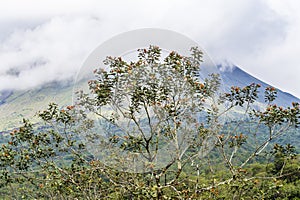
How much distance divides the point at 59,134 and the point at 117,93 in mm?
3316

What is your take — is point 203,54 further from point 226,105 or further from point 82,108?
point 82,108

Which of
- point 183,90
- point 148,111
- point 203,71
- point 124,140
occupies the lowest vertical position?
point 124,140

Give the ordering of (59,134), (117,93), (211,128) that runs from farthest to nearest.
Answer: (59,134) < (211,128) < (117,93)

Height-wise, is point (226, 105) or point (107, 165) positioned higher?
point (226, 105)

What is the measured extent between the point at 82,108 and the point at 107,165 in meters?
1.26

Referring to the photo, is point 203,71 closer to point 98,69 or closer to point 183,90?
point 183,90

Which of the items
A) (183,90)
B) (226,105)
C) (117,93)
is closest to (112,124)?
(117,93)

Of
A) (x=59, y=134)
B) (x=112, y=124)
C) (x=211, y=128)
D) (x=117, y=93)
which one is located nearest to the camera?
(x=117, y=93)

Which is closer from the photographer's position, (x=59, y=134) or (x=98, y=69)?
(x=98, y=69)

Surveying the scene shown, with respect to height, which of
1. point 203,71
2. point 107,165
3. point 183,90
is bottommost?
point 107,165

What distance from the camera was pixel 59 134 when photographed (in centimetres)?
895

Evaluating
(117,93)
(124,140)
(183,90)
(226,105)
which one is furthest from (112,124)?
(226,105)

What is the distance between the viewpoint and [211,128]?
25.7 feet

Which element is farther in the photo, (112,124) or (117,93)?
(112,124)
